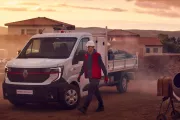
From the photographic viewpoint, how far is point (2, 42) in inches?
2333

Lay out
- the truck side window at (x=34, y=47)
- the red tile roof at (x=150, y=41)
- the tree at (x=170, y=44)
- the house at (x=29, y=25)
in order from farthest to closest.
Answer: the red tile roof at (x=150, y=41) < the tree at (x=170, y=44) < the house at (x=29, y=25) < the truck side window at (x=34, y=47)

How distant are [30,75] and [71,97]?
52.1 inches

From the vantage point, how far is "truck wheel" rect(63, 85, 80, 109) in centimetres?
1261

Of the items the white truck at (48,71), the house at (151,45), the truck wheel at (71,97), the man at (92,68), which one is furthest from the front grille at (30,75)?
the house at (151,45)

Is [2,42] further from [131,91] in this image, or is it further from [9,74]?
[9,74]

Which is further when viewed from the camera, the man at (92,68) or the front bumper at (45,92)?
the front bumper at (45,92)

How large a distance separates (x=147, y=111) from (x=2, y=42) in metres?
48.9

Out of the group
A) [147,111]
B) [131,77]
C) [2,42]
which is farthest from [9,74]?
[2,42]

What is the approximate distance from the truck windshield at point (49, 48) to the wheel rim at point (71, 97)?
1.05m

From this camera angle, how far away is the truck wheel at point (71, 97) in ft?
41.4

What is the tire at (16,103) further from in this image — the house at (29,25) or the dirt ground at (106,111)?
the house at (29,25)

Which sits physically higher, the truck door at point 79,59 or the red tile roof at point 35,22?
the red tile roof at point 35,22

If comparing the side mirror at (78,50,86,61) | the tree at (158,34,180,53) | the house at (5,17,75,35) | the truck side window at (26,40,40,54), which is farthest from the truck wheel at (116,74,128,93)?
the tree at (158,34,180,53)

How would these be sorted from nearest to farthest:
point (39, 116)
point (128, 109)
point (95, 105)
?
point (39, 116)
point (128, 109)
point (95, 105)
